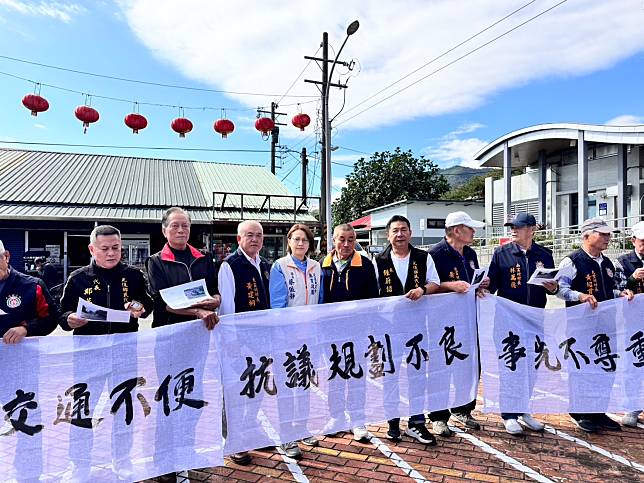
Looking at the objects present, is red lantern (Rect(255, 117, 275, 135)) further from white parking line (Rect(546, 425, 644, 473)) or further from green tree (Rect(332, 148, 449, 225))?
green tree (Rect(332, 148, 449, 225))

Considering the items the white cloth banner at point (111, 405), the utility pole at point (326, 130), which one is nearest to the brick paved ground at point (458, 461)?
the white cloth banner at point (111, 405)

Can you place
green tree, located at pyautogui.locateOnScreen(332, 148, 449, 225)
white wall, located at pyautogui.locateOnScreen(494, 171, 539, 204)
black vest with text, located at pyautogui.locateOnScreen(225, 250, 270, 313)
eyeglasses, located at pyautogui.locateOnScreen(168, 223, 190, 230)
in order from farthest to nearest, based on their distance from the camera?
green tree, located at pyautogui.locateOnScreen(332, 148, 449, 225)
white wall, located at pyautogui.locateOnScreen(494, 171, 539, 204)
black vest with text, located at pyautogui.locateOnScreen(225, 250, 270, 313)
eyeglasses, located at pyautogui.locateOnScreen(168, 223, 190, 230)

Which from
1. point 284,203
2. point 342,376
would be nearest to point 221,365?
point 342,376

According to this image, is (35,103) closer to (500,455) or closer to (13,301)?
(13,301)

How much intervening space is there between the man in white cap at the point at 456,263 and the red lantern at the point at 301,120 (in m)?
10.5

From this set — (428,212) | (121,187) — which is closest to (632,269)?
(121,187)

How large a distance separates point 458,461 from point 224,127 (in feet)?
37.7

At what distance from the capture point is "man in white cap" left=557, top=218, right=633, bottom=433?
3.90 metres

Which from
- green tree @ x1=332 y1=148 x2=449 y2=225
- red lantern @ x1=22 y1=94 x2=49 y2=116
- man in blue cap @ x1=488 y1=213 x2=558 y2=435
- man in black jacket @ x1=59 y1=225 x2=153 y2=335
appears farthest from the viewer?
green tree @ x1=332 y1=148 x2=449 y2=225

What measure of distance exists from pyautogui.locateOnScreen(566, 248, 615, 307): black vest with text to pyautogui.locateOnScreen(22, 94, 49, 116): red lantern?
10.8 m

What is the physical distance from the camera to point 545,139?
19.0 meters

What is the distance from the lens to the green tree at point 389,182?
37028mm

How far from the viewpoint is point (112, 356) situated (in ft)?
9.45

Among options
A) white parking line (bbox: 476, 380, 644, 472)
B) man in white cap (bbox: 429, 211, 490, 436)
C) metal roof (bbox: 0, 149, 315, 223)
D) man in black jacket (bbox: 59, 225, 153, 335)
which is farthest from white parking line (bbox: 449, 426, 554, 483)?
metal roof (bbox: 0, 149, 315, 223)
